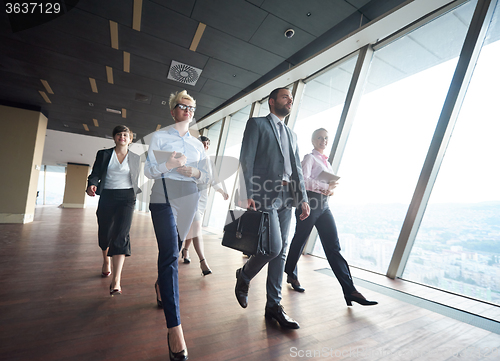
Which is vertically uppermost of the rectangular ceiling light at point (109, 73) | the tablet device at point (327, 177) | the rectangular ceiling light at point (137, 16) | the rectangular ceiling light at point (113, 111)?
the rectangular ceiling light at point (137, 16)

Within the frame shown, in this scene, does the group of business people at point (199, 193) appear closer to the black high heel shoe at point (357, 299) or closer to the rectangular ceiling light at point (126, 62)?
the black high heel shoe at point (357, 299)

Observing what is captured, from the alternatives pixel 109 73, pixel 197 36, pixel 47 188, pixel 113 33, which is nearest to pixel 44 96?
pixel 109 73

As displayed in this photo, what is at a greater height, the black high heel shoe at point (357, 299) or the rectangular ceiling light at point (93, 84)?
the rectangular ceiling light at point (93, 84)

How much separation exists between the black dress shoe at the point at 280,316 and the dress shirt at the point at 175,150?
984 millimetres

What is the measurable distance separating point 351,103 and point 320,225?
2.53 meters

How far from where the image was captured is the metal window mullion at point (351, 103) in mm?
3938

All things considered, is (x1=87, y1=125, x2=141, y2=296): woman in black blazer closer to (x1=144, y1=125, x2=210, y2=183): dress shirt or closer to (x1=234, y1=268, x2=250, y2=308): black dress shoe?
(x1=144, y1=125, x2=210, y2=183): dress shirt

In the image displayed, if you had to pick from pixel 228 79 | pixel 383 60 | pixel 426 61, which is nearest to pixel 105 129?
pixel 228 79

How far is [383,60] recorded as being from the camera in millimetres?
3881

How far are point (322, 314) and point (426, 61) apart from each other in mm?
3447

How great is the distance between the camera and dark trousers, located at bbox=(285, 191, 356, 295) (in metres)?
Answer: 2.11

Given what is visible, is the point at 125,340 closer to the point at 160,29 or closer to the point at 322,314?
the point at 322,314

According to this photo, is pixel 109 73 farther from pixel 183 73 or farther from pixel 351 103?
pixel 351 103

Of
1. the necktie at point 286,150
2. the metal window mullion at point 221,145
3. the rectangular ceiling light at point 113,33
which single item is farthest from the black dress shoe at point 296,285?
the metal window mullion at point 221,145
